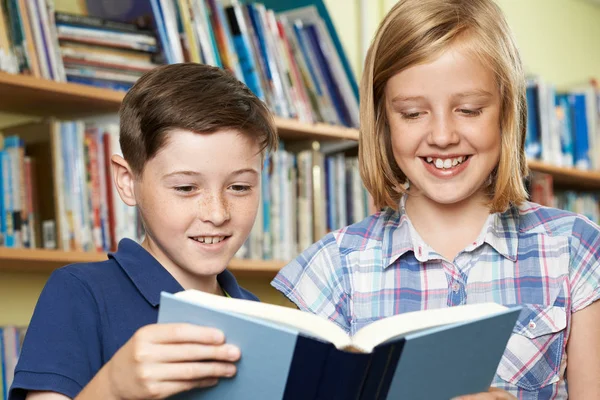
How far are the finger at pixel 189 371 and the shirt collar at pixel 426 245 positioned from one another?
19.1 inches

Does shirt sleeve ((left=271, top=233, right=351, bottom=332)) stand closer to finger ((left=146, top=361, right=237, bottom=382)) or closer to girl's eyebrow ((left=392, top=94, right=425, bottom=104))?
girl's eyebrow ((left=392, top=94, right=425, bottom=104))

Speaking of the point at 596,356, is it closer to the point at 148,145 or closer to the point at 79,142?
the point at 148,145

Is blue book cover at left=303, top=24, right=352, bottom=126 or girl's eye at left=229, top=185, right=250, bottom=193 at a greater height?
blue book cover at left=303, top=24, right=352, bottom=126

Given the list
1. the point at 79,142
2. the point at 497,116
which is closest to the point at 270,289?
the point at 79,142

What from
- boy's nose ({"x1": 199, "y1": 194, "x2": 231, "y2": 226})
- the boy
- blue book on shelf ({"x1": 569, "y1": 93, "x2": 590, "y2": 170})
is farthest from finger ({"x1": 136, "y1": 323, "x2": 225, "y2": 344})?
blue book on shelf ({"x1": 569, "y1": 93, "x2": 590, "y2": 170})

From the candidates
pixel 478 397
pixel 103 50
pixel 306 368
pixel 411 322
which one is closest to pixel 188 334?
pixel 306 368

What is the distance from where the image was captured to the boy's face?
1.22m

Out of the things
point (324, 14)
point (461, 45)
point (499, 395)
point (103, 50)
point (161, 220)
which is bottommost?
point (499, 395)

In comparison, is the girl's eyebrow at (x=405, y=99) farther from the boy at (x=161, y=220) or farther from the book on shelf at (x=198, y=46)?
the book on shelf at (x=198, y=46)

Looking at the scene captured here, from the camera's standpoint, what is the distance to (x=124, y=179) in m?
Result: 1.30

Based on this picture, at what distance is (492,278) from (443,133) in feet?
0.76

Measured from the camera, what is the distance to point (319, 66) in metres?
2.55

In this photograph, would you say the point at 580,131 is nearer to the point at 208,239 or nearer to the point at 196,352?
the point at 208,239

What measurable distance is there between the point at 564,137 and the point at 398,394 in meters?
2.81
